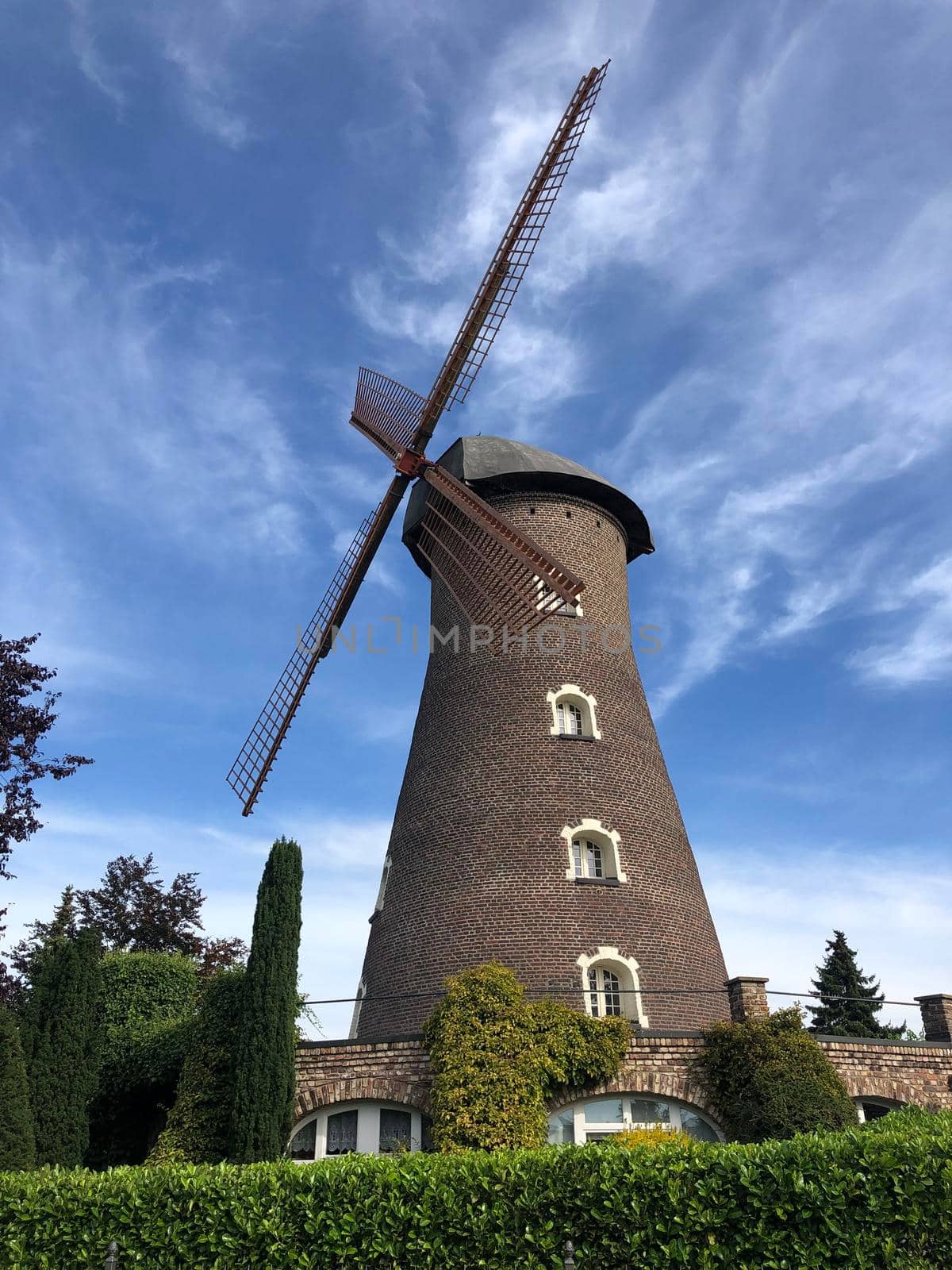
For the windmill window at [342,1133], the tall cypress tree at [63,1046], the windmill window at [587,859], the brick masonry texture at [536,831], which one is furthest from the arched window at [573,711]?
the tall cypress tree at [63,1046]

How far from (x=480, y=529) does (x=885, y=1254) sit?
45.0 feet

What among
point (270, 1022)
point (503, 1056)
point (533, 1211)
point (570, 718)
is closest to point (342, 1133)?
point (270, 1022)

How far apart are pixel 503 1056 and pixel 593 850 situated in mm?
4619

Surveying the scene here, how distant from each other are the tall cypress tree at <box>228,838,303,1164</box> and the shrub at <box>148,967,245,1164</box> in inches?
18.7

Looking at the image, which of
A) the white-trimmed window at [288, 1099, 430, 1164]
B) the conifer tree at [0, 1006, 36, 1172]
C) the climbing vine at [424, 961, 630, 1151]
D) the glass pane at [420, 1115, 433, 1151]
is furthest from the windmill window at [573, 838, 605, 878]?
the conifer tree at [0, 1006, 36, 1172]

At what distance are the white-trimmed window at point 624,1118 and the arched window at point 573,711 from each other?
6.30 metres

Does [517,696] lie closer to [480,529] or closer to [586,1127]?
[480,529]

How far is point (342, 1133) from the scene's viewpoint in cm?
1400

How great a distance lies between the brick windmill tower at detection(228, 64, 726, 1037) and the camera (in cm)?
1571

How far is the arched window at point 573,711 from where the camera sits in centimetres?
1808

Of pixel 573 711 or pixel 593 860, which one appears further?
pixel 573 711

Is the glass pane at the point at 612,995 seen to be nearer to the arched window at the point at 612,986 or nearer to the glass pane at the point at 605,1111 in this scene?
the arched window at the point at 612,986

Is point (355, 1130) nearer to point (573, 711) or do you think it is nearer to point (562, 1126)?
point (562, 1126)

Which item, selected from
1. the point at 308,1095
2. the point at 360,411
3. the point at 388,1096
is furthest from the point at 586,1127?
the point at 360,411
